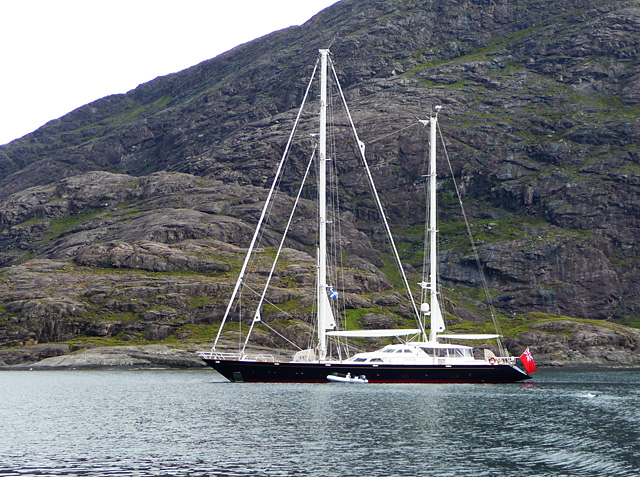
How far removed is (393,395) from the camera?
87.4 metres

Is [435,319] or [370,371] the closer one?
[370,371]

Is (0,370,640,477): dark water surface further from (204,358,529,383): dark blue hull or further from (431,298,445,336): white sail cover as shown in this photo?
(431,298,445,336): white sail cover

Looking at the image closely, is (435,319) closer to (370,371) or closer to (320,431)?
(370,371)

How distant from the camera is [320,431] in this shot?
59812 millimetres

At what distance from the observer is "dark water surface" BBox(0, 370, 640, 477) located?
46656 millimetres

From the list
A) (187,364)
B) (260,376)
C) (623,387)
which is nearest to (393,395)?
(260,376)

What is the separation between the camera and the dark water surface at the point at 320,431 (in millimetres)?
46656

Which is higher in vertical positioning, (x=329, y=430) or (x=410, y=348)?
(x=410, y=348)

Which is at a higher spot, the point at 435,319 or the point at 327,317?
the point at 327,317

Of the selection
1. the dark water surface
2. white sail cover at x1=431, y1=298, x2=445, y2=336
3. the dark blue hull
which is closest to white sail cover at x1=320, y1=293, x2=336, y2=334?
the dark blue hull

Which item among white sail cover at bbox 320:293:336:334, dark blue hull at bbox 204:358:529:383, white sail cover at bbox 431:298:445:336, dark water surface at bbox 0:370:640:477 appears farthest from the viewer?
white sail cover at bbox 431:298:445:336

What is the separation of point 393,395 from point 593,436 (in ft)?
102

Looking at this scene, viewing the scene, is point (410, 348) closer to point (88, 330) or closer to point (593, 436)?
point (593, 436)

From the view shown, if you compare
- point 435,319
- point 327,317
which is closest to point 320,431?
point 327,317
